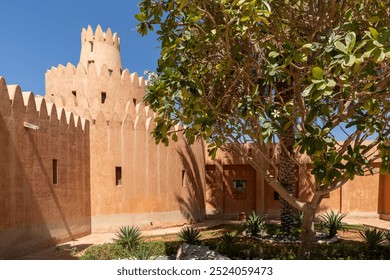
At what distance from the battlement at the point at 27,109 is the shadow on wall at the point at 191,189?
742cm

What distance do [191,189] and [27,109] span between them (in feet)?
37.2

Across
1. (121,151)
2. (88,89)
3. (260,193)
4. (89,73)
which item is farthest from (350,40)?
(260,193)

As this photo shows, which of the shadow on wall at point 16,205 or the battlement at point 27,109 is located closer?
the shadow on wall at point 16,205

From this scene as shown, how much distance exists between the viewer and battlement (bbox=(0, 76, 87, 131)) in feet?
37.0

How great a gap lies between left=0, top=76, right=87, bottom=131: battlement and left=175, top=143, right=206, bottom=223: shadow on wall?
24.3ft

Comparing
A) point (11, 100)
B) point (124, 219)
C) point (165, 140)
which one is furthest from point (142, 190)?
point (165, 140)

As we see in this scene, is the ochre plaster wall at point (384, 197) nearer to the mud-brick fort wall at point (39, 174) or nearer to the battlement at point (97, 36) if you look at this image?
the mud-brick fort wall at point (39, 174)

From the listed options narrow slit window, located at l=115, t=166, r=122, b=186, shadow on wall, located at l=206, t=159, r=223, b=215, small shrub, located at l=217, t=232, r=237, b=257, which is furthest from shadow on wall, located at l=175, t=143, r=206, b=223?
small shrub, located at l=217, t=232, r=237, b=257

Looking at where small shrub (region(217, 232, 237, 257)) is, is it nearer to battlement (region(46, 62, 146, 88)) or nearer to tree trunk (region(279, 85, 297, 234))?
tree trunk (region(279, 85, 297, 234))

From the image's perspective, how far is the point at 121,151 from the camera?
664 inches

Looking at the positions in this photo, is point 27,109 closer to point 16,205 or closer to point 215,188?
point 16,205

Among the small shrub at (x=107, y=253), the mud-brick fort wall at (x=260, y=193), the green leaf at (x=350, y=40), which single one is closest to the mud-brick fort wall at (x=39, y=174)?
the small shrub at (x=107, y=253)

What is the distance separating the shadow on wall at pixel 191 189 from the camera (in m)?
19.9

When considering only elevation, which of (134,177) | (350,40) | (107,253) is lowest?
(107,253)
